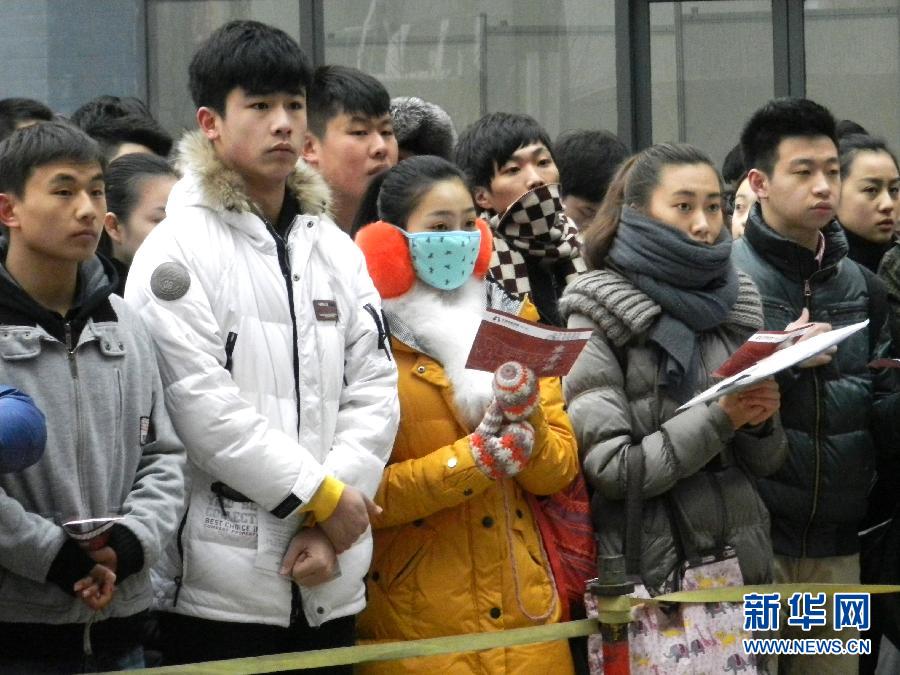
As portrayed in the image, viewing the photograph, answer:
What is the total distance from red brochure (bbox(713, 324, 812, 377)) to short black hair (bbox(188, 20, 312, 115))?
1.38m

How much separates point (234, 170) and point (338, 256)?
1.15ft

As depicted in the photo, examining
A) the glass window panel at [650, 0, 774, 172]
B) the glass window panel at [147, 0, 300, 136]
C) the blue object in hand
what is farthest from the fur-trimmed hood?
the glass window panel at [650, 0, 774, 172]

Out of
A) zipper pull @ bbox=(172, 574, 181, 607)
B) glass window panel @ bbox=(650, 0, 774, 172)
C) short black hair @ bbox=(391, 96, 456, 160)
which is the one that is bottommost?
zipper pull @ bbox=(172, 574, 181, 607)

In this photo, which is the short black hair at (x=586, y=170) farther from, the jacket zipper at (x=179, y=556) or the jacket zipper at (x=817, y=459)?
the jacket zipper at (x=179, y=556)

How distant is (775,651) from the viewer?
14.5 ft

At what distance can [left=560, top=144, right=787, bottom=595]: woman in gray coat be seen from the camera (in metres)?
4.30

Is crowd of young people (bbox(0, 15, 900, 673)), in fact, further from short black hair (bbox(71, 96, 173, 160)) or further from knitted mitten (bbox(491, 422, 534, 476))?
short black hair (bbox(71, 96, 173, 160))

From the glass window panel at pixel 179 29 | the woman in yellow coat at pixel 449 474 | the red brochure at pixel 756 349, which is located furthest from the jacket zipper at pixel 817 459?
the glass window panel at pixel 179 29

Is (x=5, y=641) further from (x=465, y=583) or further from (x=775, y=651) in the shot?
(x=775, y=651)

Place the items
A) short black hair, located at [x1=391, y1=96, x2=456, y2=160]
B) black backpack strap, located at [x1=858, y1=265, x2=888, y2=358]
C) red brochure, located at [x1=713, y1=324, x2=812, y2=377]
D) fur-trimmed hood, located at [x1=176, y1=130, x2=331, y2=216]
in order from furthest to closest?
short black hair, located at [x1=391, y1=96, x2=456, y2=160] → black backpack strap, located at [x1=858, y1=265, x2=888, y2=358] → red brochure, located at [x1=713, y1=324, x2=812, y2=377] → fur-trimmed hood, located at [x1=176, y1=130, x2=331, y2=216]

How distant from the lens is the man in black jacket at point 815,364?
476 centimetres

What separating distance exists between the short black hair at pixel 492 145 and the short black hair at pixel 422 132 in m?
0.24

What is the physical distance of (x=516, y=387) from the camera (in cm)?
391

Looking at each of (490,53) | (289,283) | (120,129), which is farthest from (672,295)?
(490,53)
